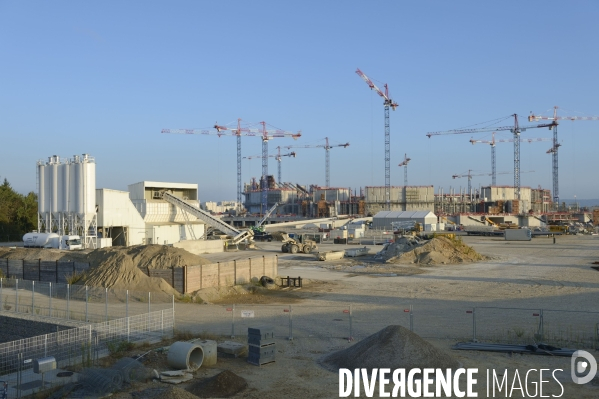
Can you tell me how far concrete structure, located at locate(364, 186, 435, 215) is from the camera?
15675cm

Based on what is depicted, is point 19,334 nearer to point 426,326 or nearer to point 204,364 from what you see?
point 204,364

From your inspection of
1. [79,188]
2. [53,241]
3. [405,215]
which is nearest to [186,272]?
[79,188]

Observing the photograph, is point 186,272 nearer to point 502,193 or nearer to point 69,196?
point 69,196

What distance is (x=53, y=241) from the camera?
52.4 meters

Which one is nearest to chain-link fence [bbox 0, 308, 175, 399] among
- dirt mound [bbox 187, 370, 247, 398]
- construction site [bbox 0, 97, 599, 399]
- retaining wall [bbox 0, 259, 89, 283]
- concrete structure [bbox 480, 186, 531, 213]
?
construction site [bbox 0, 97, 599, 399]

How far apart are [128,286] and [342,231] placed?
50530mm

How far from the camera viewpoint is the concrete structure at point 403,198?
157 metres

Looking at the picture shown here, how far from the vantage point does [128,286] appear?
96.6 feet

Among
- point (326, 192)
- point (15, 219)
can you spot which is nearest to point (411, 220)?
point (15, 219)

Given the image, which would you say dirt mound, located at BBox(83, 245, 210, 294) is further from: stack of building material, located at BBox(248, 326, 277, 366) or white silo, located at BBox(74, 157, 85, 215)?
white silo, located at BBox(74, 157, 85, 215)

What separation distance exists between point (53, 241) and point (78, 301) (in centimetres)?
2706

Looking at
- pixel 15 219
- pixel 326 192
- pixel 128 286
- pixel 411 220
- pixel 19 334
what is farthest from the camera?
pixel 326 192

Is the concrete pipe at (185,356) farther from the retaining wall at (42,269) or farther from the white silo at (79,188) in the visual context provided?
the white silo at (79,188)

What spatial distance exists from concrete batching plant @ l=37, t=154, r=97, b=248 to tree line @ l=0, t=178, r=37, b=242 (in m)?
19.2
